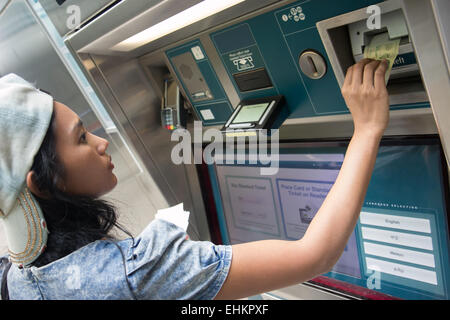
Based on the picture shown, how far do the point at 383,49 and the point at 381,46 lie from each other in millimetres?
15

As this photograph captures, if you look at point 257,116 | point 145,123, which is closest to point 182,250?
point 257,116

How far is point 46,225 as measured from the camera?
856mm

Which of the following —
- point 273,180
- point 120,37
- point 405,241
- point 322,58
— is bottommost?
point 405,241

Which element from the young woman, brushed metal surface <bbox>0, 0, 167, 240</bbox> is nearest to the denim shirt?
the young woman

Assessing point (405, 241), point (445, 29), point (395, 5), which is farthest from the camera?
point (405, 241)

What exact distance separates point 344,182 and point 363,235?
1.48 ft

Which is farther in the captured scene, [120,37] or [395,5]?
[120,37]

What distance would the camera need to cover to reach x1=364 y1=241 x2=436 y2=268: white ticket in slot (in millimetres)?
1002

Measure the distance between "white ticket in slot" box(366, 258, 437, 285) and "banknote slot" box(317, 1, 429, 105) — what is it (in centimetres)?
55

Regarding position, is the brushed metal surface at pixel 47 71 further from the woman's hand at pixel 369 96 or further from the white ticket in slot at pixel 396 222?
the woman's hand at pixel 369 96

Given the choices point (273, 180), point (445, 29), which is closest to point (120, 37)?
point (273, 180)

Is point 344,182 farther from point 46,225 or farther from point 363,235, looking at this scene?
point 46,225

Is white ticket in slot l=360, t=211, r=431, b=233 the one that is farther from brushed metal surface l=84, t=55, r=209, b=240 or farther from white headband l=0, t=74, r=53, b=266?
white headband l=0, t=74, r=53, b=266
